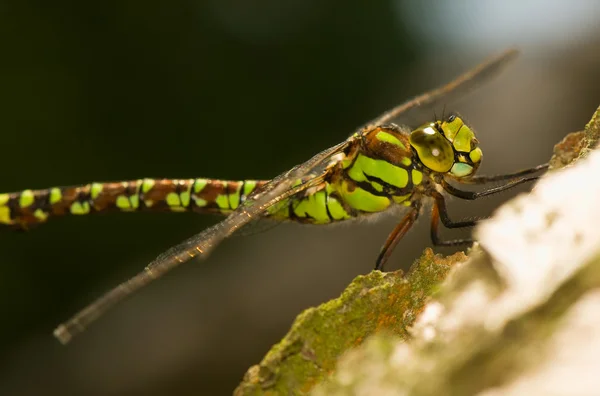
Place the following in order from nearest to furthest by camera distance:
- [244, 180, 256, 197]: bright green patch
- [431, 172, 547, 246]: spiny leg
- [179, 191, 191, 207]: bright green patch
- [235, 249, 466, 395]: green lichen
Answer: [235, 249, 466, 395]: green lichen
[431, 172, 547, 246]: spiny leg
[244, 180, 256, 197]: bright green patch
[179, 191, 191, 207]: bright green patch

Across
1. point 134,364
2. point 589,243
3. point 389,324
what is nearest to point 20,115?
point 134,364

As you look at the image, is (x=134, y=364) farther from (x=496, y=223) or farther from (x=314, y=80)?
(x=496, y=223)

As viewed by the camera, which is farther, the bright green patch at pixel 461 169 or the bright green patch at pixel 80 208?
the bright green patch at pixel 80 208

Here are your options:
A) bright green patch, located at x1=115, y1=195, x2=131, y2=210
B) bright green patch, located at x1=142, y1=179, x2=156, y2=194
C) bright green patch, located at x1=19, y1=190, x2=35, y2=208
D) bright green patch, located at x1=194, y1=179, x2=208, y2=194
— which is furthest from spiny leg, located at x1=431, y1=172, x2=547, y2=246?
bright green patch, located at x1=19, y1=190, x2=35, y2=208

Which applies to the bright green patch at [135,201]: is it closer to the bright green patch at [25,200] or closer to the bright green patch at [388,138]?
the bright green patch at [25,200]

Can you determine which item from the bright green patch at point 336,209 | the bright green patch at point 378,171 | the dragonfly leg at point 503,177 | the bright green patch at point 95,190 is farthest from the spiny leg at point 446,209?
the bright green patch at point 95,190

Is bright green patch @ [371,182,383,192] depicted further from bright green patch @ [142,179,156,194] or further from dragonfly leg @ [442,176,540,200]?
bright green patch @ [142,179,156,194]
